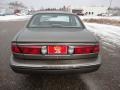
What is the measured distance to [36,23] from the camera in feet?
19.6

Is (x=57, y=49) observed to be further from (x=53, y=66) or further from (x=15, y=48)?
(x=15, y=48)

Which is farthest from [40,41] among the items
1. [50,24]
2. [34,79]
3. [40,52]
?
[50,24]

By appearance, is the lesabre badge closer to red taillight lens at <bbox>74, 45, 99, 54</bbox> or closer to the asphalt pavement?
red taillight lens at <bbox>74, 45, 99, 54</bbox>

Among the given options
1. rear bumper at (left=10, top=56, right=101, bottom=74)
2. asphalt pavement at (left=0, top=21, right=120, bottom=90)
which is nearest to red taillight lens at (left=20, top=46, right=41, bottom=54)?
rear bumper at (left=10, top=56, right=101, bottom=74)

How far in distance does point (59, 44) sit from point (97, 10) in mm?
132695

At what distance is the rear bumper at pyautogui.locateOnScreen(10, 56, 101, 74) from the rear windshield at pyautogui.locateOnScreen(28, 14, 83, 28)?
169 centimetres

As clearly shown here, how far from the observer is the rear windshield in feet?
19.4

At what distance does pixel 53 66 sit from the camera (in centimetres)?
428

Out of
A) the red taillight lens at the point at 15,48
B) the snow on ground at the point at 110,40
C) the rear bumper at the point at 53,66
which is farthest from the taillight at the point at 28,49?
the snow on ground at the point at 110,40

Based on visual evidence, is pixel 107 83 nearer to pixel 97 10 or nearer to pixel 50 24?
pixel 50 24

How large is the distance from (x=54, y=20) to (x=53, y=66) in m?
2.12

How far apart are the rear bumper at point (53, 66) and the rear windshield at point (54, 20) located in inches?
66.3

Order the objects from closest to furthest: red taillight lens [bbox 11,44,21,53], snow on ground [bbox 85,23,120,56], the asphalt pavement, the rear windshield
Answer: red taillight lens [bbox 11,44,21,53] < the asphalt pavement < the rear windshield < snow on ground [bbox 85,23,120,56]

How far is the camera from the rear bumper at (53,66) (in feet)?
14.0
